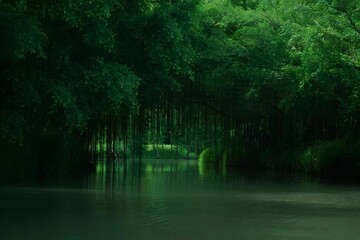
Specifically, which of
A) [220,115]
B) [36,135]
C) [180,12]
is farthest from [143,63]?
[220,115]

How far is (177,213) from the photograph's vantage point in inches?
502

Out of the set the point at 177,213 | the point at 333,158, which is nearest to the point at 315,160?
the point at 333,158

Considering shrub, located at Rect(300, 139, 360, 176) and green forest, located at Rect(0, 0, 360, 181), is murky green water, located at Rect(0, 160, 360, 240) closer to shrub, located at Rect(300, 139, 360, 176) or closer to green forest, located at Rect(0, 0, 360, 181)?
green forest, located at Rect(0, 0, 360, 181)

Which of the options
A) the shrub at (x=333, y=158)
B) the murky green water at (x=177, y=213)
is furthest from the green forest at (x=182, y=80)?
the murky green water at (x=177, y=213)

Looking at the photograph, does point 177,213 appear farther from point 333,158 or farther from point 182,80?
point 182,80

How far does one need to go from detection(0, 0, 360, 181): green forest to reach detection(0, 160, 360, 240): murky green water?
2.67 m

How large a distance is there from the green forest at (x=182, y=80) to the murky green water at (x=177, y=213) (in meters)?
2.67

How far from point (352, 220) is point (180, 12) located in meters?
10.8

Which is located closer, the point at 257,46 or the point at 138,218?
the point at 138,218

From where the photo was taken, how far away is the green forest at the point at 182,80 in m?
18.0

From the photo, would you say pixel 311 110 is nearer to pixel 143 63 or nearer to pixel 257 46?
pixel 257 46

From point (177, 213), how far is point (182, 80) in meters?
19.2

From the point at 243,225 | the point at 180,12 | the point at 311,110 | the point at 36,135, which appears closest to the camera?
the point at 243,225

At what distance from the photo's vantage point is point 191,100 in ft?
107
